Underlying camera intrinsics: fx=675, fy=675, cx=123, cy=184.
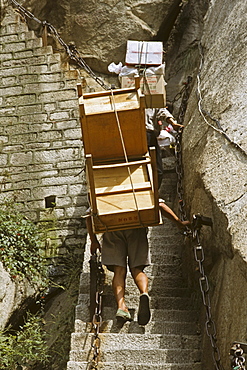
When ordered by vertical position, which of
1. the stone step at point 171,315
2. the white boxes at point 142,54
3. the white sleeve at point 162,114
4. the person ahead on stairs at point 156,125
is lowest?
the stone step at point 171,315

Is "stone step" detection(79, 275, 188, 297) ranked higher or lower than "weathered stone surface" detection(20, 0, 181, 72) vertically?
lower

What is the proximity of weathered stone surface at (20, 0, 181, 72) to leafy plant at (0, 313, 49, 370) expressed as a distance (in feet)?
16.7

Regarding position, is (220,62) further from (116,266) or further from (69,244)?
(69,244)

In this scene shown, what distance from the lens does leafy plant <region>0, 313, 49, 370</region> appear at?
6.16 metres

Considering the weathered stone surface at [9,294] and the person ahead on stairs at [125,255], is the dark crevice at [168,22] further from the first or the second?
the person ahead on stairs at [125,255]

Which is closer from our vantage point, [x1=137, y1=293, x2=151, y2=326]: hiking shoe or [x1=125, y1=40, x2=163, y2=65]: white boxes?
[x1=137, y1=293, x2=151, y2=326]: hiking shoe

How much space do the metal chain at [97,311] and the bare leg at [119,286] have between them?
0.75ft

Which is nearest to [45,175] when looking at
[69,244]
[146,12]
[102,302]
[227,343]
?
[69,244]

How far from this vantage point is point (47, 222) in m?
8.20

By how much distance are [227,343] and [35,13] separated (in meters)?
7.22

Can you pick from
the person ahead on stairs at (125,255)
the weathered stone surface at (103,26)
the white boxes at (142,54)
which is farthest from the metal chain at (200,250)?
the weathered stone surface at (103,26)

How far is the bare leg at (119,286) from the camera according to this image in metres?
5.58

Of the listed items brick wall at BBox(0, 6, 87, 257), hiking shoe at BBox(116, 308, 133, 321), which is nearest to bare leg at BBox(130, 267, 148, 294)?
hiking shoe at BBox(116, 308, 133, 321)

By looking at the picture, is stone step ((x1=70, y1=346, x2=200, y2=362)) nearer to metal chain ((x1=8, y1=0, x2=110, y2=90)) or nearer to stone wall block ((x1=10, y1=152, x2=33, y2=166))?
stone wall block ((x1=10, y1=152, x2=33, y2=166))
